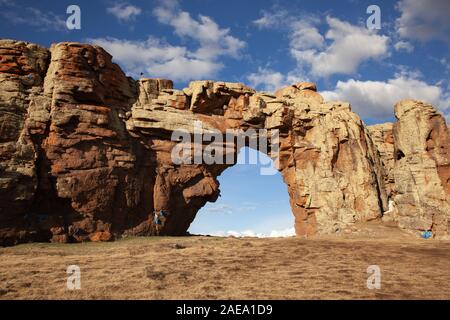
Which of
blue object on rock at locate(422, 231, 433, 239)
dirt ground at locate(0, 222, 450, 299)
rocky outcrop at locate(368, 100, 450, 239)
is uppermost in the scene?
rocky outcrop at locate(368, 100, 450, 239)

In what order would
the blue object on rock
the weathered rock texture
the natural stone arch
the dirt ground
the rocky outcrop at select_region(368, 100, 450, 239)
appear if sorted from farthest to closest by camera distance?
the natural stone arch, the rocky outcrop at select_region(368, 100, 450, 239), the blue object on rock, the weathered rock texture, the dirt ground

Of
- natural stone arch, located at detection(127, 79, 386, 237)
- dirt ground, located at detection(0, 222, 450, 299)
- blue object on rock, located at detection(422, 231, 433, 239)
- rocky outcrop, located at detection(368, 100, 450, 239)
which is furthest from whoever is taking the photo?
natural stone arch, located at detection(127, 79, 386, 237)

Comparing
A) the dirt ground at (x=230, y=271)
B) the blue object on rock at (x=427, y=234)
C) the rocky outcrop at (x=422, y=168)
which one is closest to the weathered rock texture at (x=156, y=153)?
the rocky outcrop at (x=422, y=168)

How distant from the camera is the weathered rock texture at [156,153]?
23.0 m

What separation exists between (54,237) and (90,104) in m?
9.74

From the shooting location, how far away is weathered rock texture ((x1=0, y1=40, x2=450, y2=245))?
905 inches

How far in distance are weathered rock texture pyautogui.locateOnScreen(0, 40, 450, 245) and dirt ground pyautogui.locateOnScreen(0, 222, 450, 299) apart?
14.3ft

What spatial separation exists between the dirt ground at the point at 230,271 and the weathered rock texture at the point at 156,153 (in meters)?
4.37

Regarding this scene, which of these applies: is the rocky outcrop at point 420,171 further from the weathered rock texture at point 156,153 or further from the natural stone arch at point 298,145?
the natural stone arch at point 298,145

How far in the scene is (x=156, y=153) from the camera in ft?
94.8

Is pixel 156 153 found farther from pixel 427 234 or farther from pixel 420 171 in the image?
pixel 427 234

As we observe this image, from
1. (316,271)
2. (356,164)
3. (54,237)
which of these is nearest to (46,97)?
(54,237)

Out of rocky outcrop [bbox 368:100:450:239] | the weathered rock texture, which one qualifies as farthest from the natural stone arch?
rocky outcrop [bbox 368:100:450:239]

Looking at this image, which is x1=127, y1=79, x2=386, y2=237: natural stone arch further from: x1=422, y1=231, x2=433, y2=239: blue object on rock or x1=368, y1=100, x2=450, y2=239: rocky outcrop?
x1=422, y1=231, x2=433, y2=239: blue object on rock
